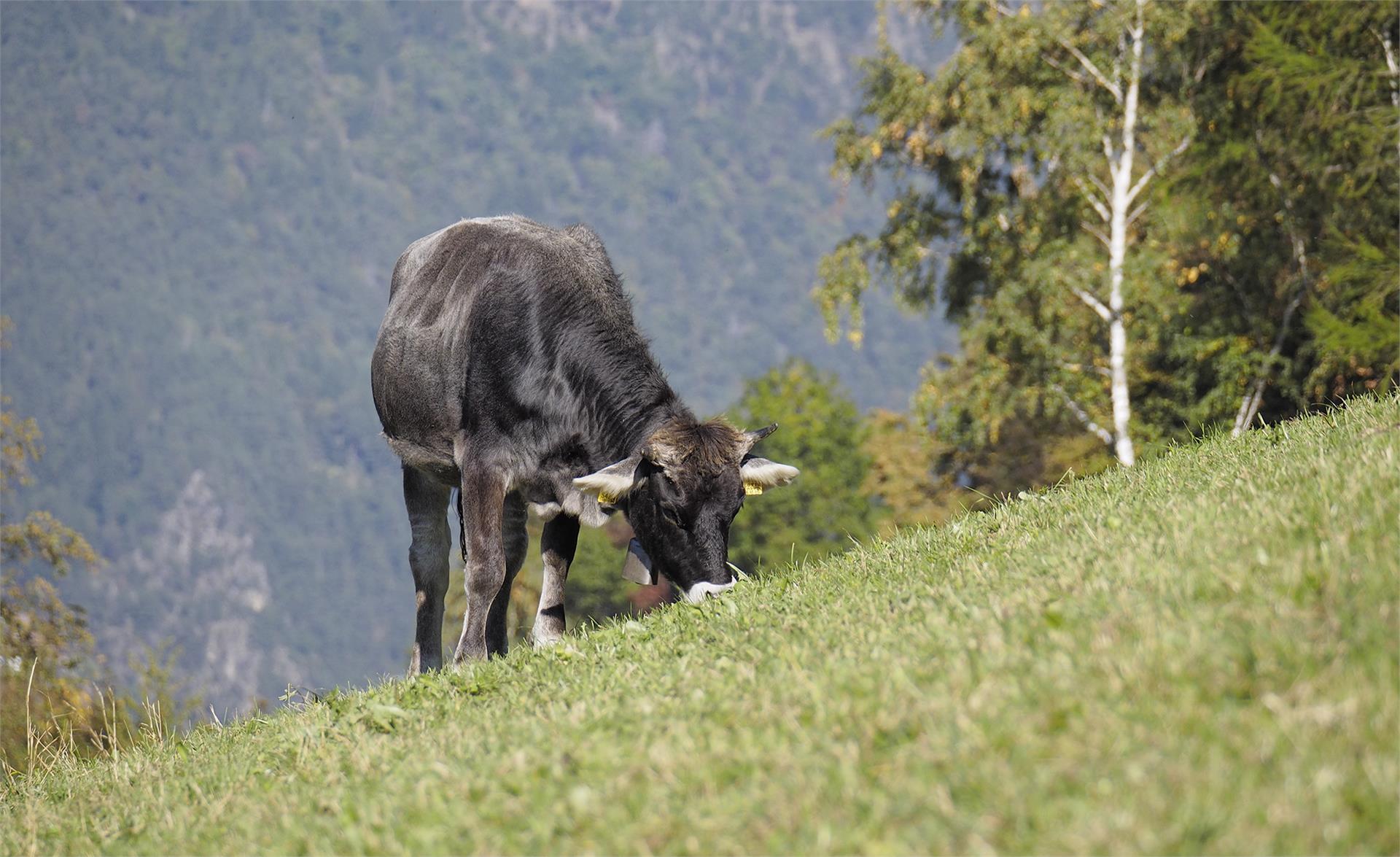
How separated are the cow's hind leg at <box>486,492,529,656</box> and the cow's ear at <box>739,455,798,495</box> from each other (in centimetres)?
178

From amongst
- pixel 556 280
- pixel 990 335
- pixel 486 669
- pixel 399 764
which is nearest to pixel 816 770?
pixel 399 764

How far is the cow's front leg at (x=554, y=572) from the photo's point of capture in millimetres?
9609

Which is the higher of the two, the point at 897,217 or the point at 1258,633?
the point at 1258,633

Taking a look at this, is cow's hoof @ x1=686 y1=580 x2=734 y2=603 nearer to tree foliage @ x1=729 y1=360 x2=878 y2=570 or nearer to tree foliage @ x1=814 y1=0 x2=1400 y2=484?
tree foliage @ x1=814 y1=0 x2=1400 y2=484

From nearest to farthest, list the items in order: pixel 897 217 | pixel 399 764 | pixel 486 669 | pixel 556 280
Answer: pixel 399 764, pixel 486 669, pixel 556 280, pixel 897 217

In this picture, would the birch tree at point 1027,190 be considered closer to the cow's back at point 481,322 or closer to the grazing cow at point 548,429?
the cow's back at point 481,322

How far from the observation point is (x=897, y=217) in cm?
3681

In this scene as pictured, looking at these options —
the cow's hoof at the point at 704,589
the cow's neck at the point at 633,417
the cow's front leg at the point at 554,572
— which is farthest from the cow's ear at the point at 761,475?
the cow's front leg at the point at 554,572

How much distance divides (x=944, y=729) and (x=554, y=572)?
21.7 feet

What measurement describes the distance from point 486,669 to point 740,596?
1490mm

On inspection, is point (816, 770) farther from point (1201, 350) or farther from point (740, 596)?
point (1201, 350)

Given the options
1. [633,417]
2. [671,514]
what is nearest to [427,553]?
[633,417]

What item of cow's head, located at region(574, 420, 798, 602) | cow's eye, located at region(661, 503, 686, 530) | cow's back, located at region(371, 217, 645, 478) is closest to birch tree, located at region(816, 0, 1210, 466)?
cow's back, located at region(371, 217, 645, 478)

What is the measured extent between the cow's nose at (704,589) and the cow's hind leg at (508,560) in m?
1.74
